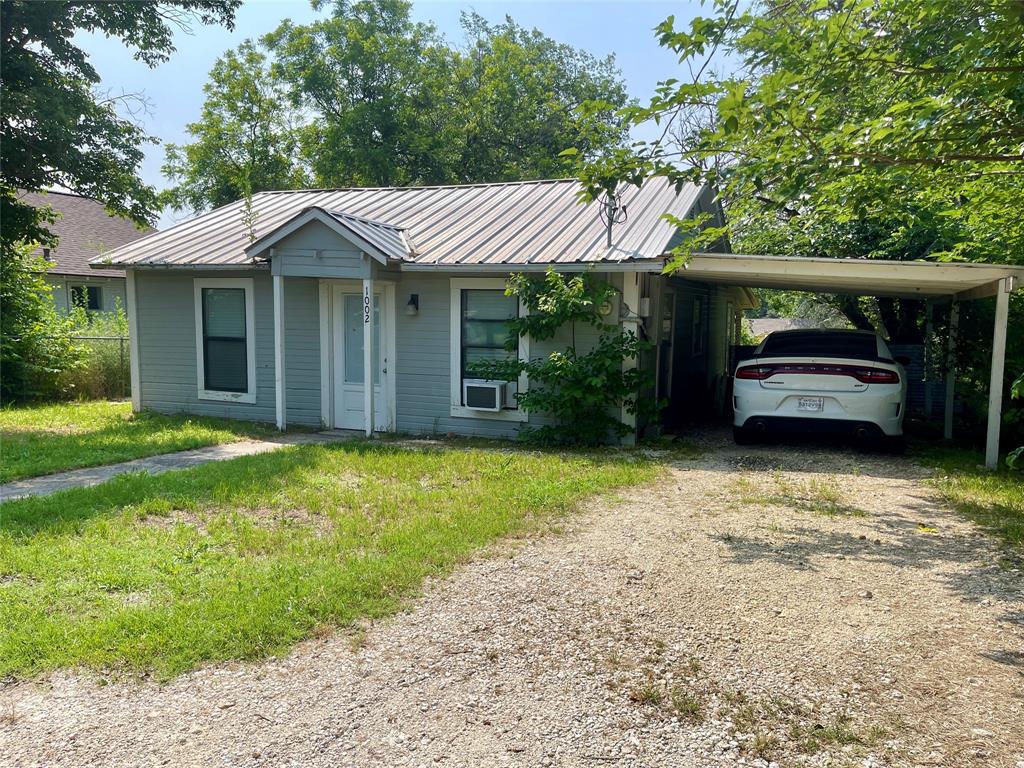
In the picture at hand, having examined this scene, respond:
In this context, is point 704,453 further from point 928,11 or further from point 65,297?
point 65,297

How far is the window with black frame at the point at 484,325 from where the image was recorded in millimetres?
10484

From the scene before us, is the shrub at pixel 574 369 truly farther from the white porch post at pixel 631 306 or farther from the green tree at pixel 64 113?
the green tree at pixel 64 113

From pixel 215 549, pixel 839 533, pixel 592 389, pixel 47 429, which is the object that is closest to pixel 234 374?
pixel 47 429

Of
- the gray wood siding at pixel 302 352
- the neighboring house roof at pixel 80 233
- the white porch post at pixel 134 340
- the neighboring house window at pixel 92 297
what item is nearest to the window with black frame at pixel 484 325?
the gray wood siding at pixel 302 352

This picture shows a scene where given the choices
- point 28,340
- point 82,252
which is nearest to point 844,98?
point 28,340

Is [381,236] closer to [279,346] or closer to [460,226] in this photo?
[460,226]

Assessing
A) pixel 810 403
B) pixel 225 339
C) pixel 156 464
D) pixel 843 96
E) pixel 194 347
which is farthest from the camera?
pixel 194 347

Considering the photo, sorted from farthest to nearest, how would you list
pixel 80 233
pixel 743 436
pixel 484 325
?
pixel 80 233 → pixel 484 325 → pixel 743 436

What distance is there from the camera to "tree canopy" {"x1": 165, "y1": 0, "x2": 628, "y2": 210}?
93.5 feet

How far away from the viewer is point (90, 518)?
613 centimetres

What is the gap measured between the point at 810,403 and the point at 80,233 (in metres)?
24.7

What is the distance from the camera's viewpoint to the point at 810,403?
356 inches

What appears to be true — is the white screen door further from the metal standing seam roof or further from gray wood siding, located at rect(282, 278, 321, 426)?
the metal standing seam roof

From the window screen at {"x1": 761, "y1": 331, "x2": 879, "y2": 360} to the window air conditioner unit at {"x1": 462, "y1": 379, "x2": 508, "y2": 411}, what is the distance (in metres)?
3.43
